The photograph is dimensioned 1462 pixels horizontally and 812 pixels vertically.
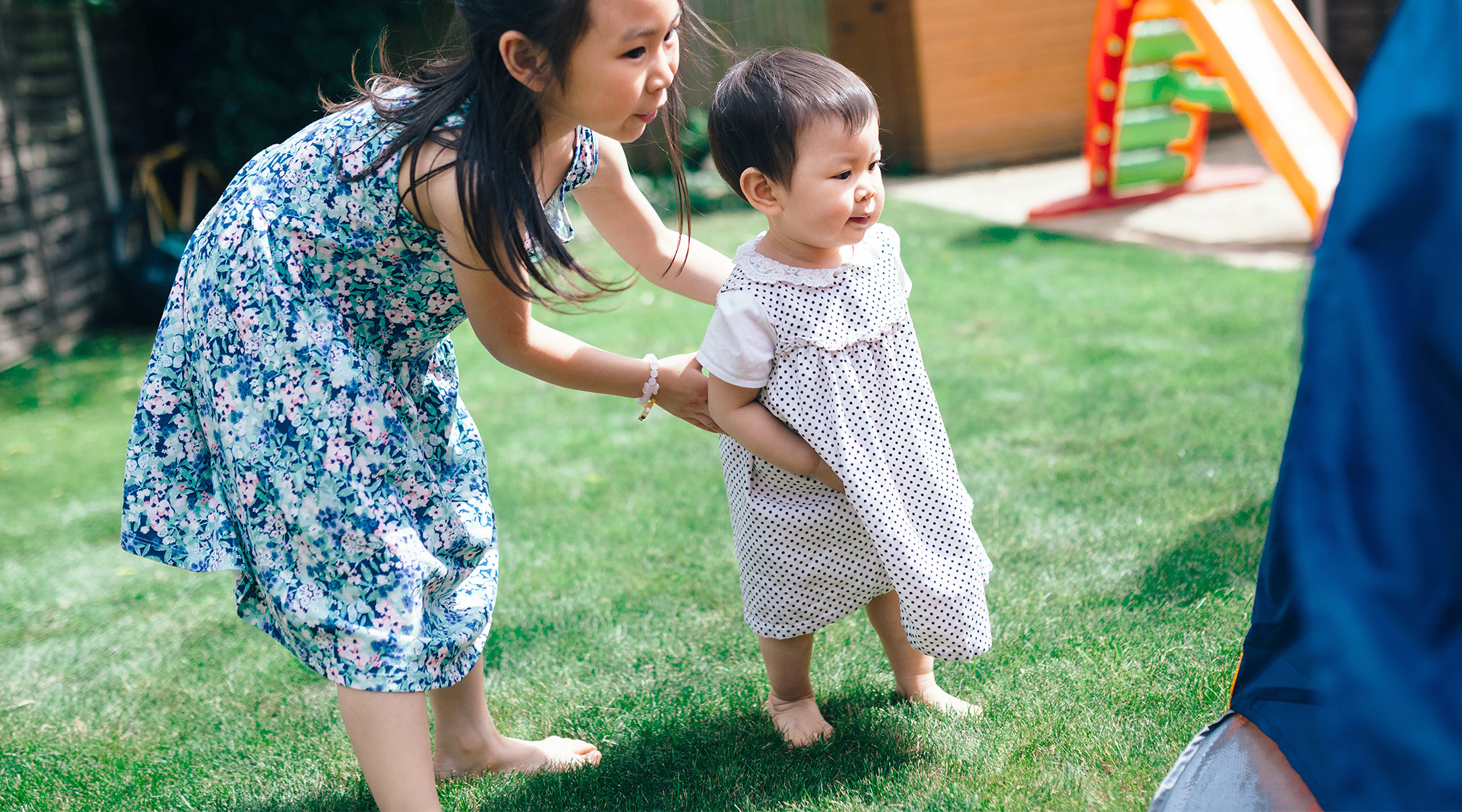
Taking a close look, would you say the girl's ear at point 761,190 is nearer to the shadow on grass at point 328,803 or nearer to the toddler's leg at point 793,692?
the toddler's leg at point 793,692

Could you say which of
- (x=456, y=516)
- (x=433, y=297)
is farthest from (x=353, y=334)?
(x=456, y=516)

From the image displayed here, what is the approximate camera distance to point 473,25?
5.09 feet

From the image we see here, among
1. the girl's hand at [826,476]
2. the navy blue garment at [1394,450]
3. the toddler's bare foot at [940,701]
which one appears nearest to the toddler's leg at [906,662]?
the toddler's bare foot at [940,701]

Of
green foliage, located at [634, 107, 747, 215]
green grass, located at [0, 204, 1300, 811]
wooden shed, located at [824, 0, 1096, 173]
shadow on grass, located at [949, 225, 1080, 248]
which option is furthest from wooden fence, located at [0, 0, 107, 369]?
wooden shed, located at [824, 0, 1096, 173]

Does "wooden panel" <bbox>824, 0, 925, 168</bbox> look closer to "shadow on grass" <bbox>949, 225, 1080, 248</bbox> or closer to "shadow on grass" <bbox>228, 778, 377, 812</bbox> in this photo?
"shadow on grass" <bbox>949, 225, 1080, 248</bbox>

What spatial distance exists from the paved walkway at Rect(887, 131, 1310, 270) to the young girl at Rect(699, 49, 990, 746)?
432 cm

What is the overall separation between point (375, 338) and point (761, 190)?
24.7 inches

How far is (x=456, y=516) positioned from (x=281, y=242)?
0.50 metres

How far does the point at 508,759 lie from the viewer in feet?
6.76

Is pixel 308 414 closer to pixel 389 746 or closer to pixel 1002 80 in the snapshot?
pixel 389 746

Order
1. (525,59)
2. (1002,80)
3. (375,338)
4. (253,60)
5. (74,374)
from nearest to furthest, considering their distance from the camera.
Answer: (525,59), (375,338), (74,374), (253,60), (1002,80)

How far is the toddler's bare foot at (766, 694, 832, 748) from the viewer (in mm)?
2000

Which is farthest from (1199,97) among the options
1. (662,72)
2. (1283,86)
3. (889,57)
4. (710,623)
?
(662,72)

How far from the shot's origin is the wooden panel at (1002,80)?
1077cm
